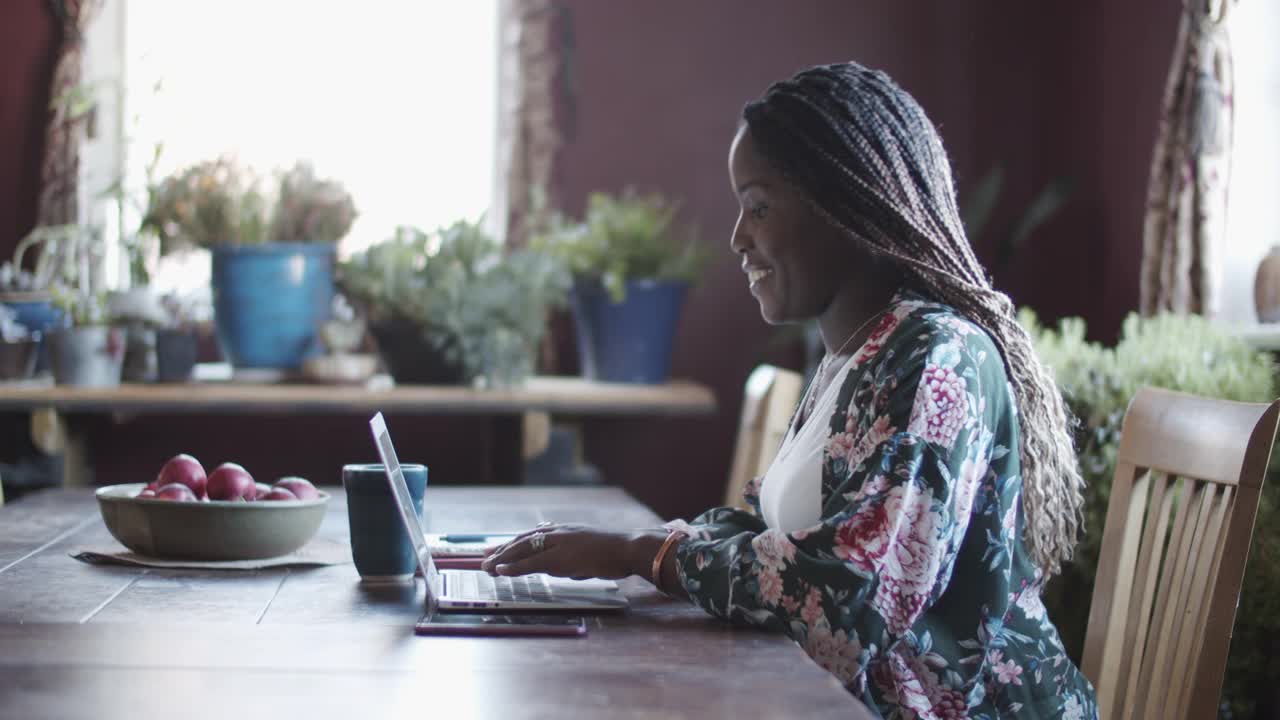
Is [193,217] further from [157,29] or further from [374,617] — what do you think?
[374,617]

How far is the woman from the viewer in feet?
4.07

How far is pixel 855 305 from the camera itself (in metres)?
1.49

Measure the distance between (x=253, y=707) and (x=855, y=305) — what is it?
0.81 meters

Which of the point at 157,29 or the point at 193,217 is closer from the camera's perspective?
the point at 193,217

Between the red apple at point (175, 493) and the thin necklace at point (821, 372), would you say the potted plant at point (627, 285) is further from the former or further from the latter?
the red apple at point (175, 493)

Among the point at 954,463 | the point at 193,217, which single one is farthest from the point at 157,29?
the point at 954,463

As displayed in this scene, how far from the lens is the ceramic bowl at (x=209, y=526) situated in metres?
1.50

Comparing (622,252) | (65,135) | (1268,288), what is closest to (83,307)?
(65,135)

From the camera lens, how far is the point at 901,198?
4.58ft

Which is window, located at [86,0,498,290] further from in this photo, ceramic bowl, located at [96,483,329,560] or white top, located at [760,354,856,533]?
white top, located at [760,354,856,533]

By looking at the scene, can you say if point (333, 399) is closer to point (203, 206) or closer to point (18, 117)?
point (203, 206)

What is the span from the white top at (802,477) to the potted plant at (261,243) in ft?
6.91

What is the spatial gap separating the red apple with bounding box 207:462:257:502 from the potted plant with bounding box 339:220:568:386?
1.68m

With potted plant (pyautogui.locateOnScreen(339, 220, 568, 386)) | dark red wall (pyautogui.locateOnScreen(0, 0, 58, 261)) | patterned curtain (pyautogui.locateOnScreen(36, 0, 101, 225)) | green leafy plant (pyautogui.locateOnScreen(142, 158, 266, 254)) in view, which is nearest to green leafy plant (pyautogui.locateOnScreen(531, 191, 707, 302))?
potted plant (pyautogui.locateOnScreen(339, 220, 568, 386))
